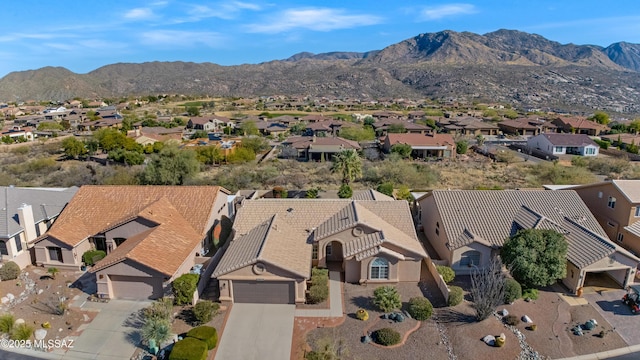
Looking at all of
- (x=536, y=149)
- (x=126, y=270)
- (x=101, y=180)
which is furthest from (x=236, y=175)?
(x=536, y=149)

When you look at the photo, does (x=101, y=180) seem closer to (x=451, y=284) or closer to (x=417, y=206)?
(x=417, y=206)

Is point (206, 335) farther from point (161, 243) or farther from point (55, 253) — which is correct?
point (55, 253)

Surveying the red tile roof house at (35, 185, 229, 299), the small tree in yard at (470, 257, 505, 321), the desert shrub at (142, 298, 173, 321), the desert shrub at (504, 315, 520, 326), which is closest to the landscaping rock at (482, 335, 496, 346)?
the small tree in yard at (470, 257, 505, 321)

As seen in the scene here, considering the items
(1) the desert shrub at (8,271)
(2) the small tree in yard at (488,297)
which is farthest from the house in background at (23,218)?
(2) the small tree in yard at (488,297)

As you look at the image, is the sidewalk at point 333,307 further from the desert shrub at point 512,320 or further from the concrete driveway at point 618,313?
the concrete driveway at point 618,313

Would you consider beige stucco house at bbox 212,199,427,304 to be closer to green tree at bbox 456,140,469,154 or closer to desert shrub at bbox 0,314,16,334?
desert shrub at bbox 0,314,16,334
